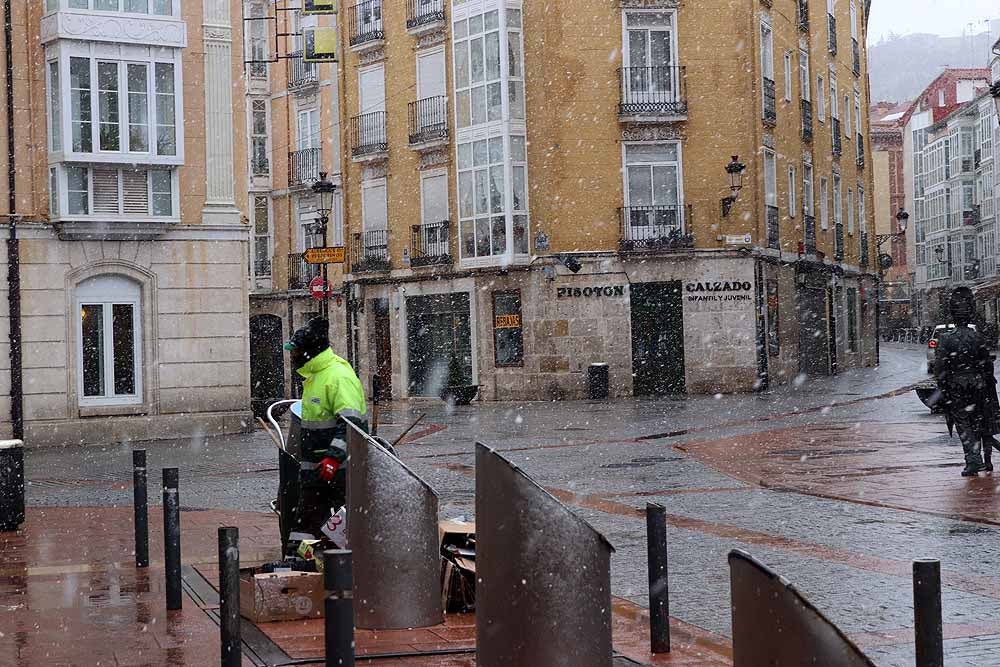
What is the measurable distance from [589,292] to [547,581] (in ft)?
103

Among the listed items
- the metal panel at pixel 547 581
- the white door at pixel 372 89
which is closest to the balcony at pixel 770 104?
the white door at pixel 372 89

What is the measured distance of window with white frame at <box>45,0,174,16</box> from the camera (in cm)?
2334

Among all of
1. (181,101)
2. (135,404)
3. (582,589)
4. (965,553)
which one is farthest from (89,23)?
(582,589)

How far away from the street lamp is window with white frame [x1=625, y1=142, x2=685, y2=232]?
1.16m

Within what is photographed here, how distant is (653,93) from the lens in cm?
3666

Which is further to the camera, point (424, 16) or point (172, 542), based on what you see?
point (424, 16)

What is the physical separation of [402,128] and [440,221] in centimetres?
316

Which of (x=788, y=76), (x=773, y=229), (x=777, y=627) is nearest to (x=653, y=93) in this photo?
(x=773, y=229)

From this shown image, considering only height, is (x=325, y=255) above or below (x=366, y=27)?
below

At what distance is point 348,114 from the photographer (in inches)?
1668

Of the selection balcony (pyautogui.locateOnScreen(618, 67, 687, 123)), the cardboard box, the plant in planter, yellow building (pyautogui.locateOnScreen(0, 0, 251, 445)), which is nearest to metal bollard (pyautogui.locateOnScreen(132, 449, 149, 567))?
the cardboard box

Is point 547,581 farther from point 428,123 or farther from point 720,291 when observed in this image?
point 428,123

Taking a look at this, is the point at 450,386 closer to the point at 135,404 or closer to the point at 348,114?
the point at 348,114

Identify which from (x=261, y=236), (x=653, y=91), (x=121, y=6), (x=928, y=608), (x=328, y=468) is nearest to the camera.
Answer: (x=928, y=608)
